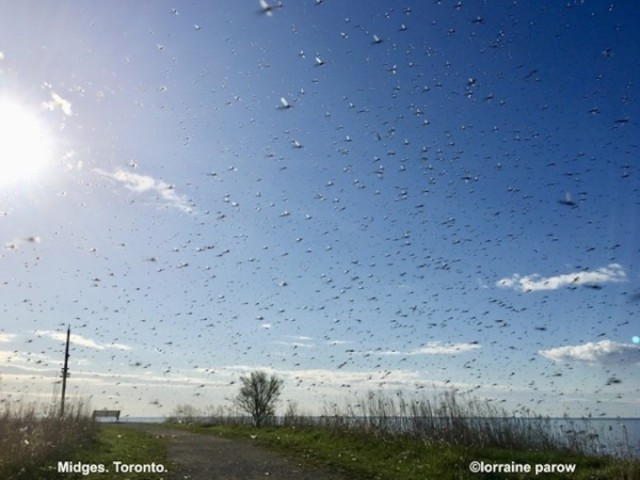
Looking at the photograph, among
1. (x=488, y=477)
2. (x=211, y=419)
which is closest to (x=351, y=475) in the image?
(x=488, y=477)

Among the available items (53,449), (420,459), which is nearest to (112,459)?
(53,449)

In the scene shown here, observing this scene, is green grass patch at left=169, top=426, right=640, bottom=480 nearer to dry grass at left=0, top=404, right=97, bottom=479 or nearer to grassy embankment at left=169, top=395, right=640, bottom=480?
grassy embankment at left=169, top=395, right=640, bottom=480

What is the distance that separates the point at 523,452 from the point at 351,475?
7554 millimetres

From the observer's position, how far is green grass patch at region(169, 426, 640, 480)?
1449 cm

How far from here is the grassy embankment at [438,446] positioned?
15086mm

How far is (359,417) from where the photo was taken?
25.9 metres

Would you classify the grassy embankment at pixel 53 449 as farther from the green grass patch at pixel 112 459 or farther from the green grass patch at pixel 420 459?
the green grass patch at pixel 420 459

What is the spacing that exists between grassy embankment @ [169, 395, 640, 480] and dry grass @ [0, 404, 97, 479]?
857 cm

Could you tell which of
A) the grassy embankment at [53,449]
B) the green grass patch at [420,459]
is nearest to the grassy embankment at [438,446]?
the green grass patch at [420,459]

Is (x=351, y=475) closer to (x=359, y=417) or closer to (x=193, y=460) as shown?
(x=193, y=460)

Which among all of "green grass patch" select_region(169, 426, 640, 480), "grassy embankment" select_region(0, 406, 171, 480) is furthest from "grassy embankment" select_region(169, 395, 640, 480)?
"grassy embankment" select_region(0, 406, 171, 480)

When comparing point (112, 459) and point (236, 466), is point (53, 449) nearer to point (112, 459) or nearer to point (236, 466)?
point (112, 459)

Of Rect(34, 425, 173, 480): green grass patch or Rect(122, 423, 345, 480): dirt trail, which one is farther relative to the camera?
Rect(122, 423, 345, 480): dirt trail

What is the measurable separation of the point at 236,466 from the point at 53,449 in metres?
7.26
